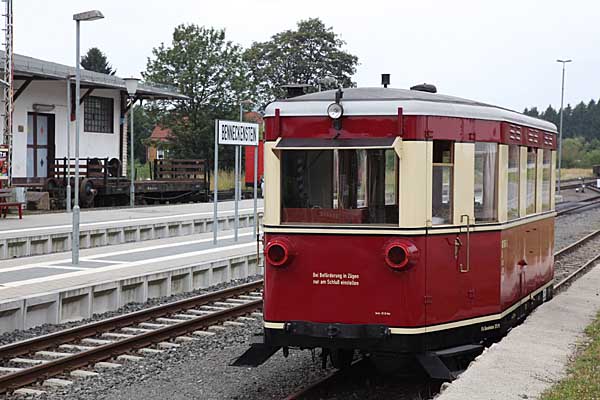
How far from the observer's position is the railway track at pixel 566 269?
825 cm

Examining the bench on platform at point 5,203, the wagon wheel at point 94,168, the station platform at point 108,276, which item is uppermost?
the wagon wheel at point 94,168

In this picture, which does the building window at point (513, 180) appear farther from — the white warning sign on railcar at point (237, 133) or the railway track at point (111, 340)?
the white warning sign on railcar at point (237, 133)

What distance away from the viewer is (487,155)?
8500 millimetres

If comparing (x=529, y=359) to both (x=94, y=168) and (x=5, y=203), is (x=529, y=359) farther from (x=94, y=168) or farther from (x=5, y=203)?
(x=94, y=168)

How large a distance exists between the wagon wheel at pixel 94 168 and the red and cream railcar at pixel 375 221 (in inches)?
1017

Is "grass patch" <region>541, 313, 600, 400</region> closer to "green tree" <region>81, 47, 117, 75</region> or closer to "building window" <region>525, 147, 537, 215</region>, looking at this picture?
"building window" <region>525, 147, 537, 215</region>

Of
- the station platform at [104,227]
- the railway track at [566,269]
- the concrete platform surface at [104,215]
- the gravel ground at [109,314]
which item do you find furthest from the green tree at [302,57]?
the gravel ground at [109,314]

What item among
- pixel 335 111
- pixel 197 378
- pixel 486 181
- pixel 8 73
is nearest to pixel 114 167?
pixel 8 73

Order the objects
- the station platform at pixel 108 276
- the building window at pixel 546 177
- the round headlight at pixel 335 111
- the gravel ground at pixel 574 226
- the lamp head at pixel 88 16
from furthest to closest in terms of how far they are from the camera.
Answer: the gravel ground at pixel 574 226, the lamp head at pixel 88 16, the station platform at pixel 108 276, the building window at pixel 546 177, the round headlight at pixel 335 111

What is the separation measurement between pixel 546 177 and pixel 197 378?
4.93m

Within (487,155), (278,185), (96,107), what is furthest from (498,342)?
(96,107)

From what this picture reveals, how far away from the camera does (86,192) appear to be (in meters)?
31.3

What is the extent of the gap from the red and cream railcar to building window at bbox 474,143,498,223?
0.07 feet

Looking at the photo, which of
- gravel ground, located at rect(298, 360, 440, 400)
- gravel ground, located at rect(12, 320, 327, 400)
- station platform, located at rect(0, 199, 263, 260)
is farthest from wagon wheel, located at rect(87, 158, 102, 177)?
gravel ground, located at rect(298, 360, 440, 400)
